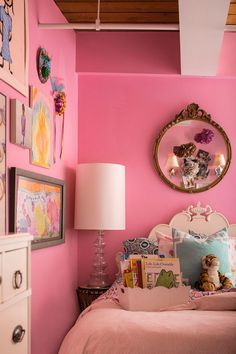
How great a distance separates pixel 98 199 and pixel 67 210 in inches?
10.7

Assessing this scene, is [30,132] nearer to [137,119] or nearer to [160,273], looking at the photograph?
[160,273]

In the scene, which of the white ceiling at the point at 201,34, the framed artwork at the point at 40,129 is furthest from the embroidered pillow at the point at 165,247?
the white ceiling at the point at 201,34

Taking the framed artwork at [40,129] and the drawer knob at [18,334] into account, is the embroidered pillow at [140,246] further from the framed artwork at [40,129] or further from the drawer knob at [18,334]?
the drawer knob at [18,334]

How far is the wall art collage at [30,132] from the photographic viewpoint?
8.63ft

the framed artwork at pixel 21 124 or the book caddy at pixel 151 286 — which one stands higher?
the framed artwork at pixel 21 124

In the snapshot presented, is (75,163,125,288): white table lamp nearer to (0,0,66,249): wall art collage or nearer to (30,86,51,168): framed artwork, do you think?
(0,0,66,249): wall art collage

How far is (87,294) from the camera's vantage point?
13.6 ft

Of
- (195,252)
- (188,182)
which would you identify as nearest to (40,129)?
(195,252)

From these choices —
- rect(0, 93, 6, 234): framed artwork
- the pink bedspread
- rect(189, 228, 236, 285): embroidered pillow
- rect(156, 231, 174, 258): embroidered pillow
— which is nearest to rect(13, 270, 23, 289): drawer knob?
rect(0, 93, 6, 234): framed artwork

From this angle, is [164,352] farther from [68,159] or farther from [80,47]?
[80,47]

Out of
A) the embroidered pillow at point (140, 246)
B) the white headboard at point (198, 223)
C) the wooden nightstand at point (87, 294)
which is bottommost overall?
the wooden nightstand at point (87, 294)

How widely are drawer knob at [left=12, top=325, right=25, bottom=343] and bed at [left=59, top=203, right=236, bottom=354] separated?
2.89ft

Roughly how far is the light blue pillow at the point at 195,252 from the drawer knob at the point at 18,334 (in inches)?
81.3

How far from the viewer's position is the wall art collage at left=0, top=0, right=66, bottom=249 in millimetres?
2631
